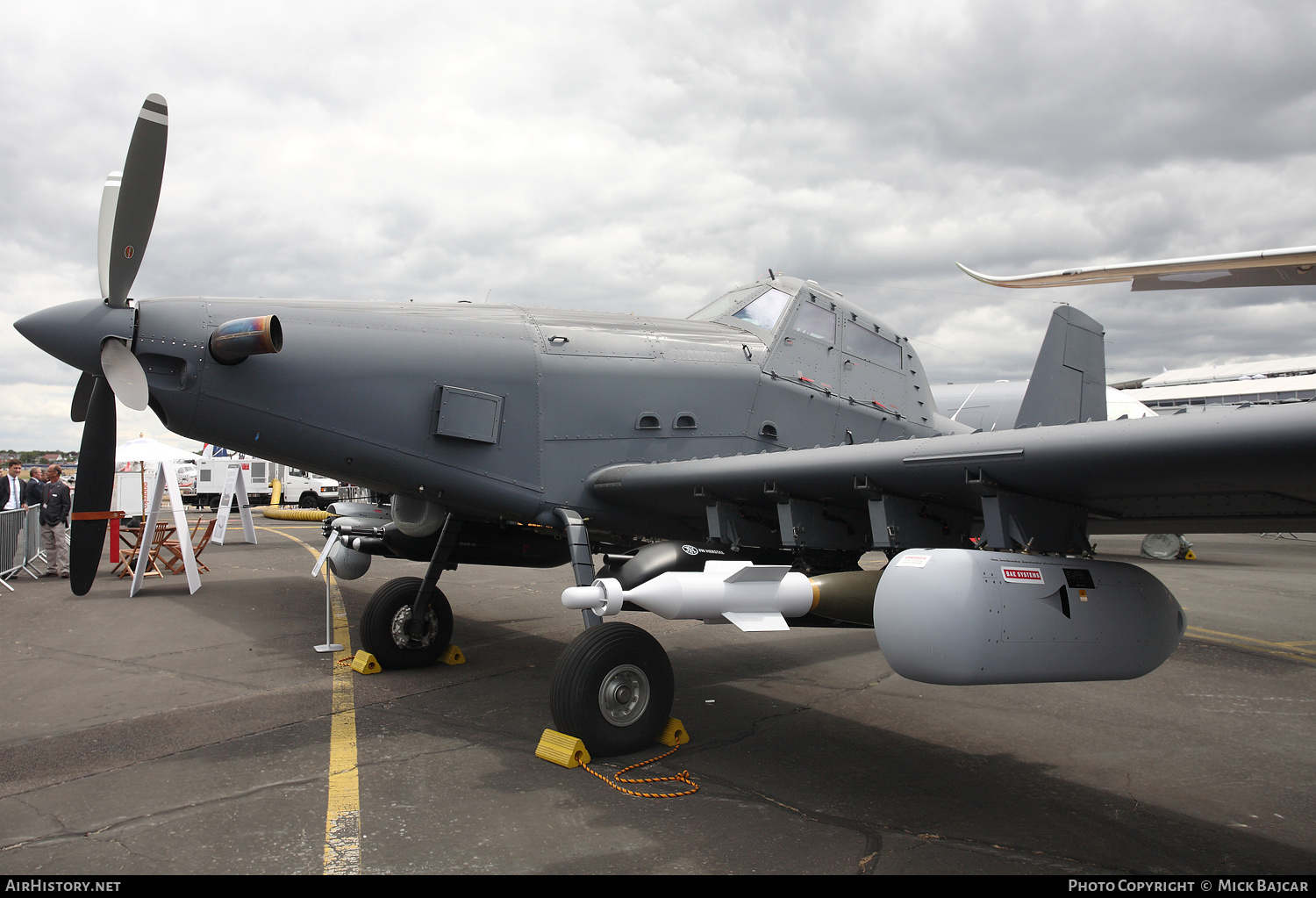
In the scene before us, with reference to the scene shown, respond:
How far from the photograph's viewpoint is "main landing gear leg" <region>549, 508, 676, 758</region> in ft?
15.2

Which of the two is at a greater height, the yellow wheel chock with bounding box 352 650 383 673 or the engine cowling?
the engine cowling

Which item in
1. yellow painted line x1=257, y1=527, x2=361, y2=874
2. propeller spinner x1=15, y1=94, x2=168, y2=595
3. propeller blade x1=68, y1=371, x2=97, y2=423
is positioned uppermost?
propeller spinner x1=15, y1=94, x2=168, y2=595

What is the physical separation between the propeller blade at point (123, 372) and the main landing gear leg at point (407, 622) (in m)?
2.74

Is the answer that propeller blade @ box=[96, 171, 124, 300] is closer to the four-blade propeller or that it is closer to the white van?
the four-blade propeller

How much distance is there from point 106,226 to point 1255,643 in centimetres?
1129

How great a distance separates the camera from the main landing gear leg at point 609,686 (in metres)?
4.62

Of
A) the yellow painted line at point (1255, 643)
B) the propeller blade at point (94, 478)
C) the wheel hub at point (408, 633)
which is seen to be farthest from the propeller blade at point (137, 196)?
the yellow painted line at point (1255, 643)

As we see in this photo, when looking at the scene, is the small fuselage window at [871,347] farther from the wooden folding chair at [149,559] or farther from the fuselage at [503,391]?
the wooden folding chair at [149,559]

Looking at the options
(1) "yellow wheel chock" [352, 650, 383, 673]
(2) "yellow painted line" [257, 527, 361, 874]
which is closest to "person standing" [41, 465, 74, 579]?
(2) "yellow painted line" [257, 527, 361, 874]

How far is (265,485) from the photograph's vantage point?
3434 centimetres

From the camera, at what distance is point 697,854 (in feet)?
11.4

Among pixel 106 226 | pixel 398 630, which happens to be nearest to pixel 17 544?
pixel 398 630

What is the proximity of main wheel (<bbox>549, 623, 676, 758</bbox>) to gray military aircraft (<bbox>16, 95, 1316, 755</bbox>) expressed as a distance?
0.05 ft
